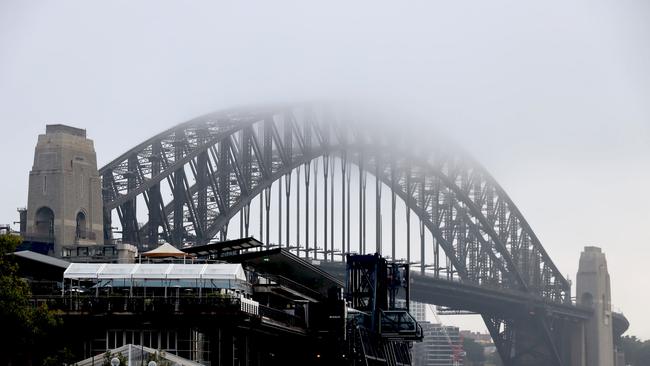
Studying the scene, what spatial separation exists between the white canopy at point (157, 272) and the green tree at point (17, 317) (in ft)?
10.9

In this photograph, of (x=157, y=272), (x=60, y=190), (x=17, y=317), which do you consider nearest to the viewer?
(x=17, y=317)

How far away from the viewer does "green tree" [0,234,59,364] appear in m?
87.2

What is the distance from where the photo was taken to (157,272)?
93.0m

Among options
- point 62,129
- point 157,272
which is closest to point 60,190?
point 62,129

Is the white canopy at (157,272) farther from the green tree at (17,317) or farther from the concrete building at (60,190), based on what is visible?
the concrete building at (60,190)

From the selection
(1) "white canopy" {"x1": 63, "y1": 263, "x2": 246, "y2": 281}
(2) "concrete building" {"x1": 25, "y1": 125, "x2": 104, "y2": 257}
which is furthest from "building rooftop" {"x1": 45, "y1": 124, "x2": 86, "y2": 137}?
(1) "white canopy" {"x1": 63, "y1": 263, "x2": 246, "y2": 281}

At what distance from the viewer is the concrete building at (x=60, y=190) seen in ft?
509

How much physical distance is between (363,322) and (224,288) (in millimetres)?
37869

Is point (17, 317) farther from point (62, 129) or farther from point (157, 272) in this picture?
point (62, 129)

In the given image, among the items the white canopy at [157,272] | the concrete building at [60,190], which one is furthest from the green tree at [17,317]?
the concrete building at [60,190]

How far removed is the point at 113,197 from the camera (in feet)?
574

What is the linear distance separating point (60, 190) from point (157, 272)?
64393mm

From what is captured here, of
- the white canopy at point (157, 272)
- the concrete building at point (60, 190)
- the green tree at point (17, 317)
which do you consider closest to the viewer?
the green tree at point (17, 317)

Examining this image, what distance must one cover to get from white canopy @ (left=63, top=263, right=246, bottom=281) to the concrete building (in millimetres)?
60408
